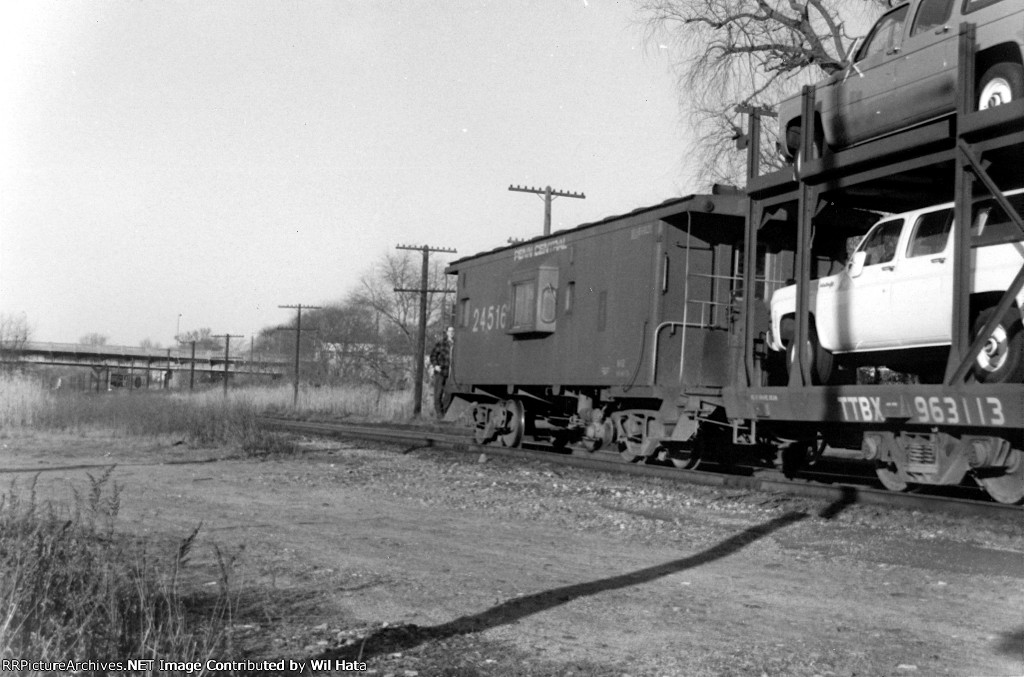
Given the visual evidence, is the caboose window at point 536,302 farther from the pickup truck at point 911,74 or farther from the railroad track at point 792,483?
the pickup truck at point 911,74

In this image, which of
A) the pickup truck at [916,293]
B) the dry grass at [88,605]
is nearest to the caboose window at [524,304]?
the pickup truck at [916,293]

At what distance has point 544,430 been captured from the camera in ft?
58.8

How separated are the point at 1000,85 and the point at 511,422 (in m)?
11.5

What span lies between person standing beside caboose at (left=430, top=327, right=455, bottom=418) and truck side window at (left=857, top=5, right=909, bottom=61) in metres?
12.4

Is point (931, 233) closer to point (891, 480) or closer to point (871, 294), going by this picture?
point (871, 294)

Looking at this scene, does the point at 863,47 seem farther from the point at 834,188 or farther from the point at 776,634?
the point at 776,634

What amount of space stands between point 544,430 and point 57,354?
76.4m

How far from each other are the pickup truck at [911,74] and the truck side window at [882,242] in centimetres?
93

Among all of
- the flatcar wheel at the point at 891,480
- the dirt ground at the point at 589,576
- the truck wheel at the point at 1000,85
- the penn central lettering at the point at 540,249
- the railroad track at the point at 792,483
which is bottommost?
the dirt ground at the point at 589,576

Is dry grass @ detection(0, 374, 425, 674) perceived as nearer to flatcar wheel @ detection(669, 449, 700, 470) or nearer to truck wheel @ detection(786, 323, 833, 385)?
truck wheel @ detection(786, 323, 833, 385)

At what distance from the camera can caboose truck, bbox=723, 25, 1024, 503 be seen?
8.22m

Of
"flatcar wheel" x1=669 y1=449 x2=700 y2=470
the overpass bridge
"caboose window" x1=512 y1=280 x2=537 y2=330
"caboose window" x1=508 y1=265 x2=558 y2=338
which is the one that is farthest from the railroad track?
the overpass bridge

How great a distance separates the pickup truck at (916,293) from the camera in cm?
844

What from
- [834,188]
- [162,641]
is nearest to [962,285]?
[834,188]
